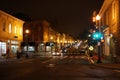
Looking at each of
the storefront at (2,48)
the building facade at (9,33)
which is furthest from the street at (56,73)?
the building facade at (9,33)

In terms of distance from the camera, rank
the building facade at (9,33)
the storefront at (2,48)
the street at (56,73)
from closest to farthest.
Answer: the street at (56,73) → the storefront at (2,48) → the building facade at (9,33)

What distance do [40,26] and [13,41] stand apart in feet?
98.4

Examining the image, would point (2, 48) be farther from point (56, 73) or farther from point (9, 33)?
point (56, 73)

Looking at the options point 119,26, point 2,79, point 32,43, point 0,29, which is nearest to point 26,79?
point 2,79

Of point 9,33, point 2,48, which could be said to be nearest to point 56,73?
point 2,48

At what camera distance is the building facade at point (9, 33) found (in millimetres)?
54909

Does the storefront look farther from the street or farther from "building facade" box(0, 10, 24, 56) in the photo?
the street

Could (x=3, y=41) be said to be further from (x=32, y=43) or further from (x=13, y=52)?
(x=32, y=43)

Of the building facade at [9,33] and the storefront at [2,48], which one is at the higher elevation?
the building facade at [9,33]

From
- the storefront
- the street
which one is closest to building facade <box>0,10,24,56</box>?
the storefront

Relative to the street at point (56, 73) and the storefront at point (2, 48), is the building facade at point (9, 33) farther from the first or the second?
the street at point (56, 73)

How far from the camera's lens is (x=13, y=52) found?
63094 mm

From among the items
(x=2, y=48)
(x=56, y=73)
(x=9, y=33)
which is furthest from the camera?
(x=9, y=33)

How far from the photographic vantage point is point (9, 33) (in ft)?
194
